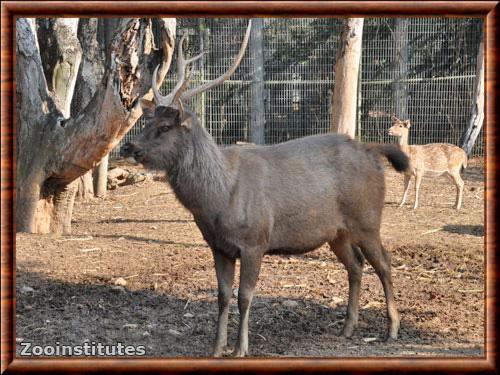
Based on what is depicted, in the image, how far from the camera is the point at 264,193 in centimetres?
606

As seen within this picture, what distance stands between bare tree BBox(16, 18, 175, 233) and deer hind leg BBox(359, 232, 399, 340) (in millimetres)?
3090

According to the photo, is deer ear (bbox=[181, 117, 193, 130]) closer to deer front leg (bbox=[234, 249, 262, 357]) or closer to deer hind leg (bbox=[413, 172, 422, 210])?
deer front leg (bbox=[234, 249, 262, 357])

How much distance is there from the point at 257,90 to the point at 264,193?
1046cm

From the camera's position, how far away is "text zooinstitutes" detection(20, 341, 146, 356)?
581cm

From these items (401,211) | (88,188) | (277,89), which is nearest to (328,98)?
(277,89)

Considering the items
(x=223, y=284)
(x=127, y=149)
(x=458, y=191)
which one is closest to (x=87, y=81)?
(x=458, y=191)

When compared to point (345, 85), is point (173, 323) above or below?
below

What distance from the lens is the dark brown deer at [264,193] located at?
5.85 m

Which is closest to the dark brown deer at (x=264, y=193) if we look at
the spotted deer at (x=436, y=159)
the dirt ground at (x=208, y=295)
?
the dirt ground at (x=208, y=295)

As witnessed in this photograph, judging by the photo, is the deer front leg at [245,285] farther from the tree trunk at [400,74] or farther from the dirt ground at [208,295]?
the tree trunk at [400,74]

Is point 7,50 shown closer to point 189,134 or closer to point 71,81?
point 189,134

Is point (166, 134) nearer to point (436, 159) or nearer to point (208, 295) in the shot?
point (208, 295)

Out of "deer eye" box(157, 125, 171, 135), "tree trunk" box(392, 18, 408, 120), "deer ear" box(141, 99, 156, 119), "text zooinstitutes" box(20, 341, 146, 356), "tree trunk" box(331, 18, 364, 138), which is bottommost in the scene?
"text zooinstitutes" box(20, 341, 146, 356)

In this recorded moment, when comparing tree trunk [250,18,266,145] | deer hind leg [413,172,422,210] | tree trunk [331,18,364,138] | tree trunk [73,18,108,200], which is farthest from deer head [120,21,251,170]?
tree trunk [250,18,266,145]
